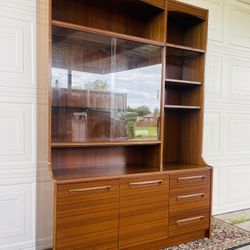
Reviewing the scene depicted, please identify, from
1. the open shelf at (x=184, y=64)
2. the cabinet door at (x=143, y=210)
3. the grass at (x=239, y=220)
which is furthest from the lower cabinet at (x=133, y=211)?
the open shelf at (x=184, y=64)

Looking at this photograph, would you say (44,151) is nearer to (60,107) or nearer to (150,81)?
(60,107)

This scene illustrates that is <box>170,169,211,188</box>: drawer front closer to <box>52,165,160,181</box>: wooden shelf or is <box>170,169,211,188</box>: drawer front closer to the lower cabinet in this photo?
the lower cabinet

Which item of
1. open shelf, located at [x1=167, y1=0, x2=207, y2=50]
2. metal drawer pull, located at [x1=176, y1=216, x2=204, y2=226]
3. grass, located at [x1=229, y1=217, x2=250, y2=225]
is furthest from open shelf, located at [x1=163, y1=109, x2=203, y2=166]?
grass, located at [x1=229, y1=217, x2=250, y2=225]

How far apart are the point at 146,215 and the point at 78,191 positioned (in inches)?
27.8

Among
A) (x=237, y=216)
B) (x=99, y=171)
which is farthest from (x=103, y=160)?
(x=237, y=216)

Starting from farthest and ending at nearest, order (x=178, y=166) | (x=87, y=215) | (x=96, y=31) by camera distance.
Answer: (x=178, y=166)
(x=96, y=31)
(x=87, y=215)

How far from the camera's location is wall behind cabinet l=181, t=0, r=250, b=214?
10.8 feet

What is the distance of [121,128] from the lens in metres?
2.46

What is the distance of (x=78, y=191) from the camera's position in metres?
1.98

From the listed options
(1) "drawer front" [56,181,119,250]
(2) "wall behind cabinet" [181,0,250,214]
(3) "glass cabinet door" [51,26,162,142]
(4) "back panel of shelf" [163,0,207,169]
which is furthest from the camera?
(2) "wall behind cabinet" [181,0,250,214]

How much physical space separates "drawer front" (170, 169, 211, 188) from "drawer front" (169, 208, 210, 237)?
28cm

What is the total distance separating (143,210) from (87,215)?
1.75ft

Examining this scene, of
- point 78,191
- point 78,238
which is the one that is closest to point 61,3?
point 78,191
